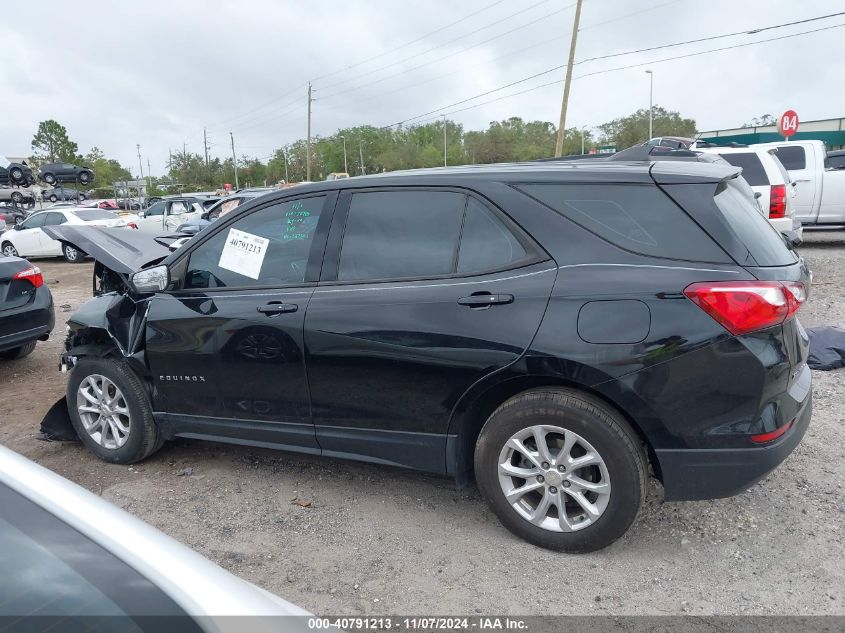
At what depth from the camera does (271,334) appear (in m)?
3.54

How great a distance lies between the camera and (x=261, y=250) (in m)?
3.76

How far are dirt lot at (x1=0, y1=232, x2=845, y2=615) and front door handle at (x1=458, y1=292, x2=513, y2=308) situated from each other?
119 centimetres

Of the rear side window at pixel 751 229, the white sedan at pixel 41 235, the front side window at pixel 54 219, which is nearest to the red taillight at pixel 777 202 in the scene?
the rear side window at pixel 751 229

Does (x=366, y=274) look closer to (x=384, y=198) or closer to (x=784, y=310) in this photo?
(x=384, y=198)

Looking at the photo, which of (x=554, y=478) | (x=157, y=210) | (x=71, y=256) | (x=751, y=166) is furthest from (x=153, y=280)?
(x=157, y=210)

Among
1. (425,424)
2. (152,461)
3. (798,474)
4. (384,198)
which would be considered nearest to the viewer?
(425,424)

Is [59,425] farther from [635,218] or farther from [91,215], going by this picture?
[91,215]

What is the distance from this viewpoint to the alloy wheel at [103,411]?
4.17m

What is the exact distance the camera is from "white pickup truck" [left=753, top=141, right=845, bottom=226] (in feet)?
40.0

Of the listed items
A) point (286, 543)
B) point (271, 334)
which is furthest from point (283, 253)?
point (286, 543)

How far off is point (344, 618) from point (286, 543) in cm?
69

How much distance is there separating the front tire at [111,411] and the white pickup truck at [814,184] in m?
12.0

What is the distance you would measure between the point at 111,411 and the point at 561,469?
2.89m

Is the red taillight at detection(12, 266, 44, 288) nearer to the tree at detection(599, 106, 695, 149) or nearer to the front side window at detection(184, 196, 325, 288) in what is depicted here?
the front side window at detection(184, 196, 325, 288)
